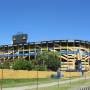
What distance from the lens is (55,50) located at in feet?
577

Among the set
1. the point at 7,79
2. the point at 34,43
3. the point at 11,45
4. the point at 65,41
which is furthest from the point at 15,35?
the point at 7,79

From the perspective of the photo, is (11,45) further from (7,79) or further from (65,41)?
(7,79)

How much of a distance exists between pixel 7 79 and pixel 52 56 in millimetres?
65786

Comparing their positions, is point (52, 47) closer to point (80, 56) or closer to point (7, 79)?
point (80, 56)

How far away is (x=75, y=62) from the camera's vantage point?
6580 inches

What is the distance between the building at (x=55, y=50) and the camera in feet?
554

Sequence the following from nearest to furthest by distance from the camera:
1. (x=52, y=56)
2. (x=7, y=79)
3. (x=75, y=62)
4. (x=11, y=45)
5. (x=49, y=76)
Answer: (x=7, y=79)
(x=49, y=76)
(x=52, y=56)
(x=75, y=62)
(x=11, y=45)

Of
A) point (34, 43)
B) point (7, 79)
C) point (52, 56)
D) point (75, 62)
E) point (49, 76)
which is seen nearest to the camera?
point (7, 79)

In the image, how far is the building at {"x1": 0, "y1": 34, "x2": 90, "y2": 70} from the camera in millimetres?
169000

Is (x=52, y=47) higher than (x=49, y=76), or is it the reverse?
(x=52, y=47)

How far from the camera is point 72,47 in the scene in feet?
570

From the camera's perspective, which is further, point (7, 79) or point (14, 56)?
point (14, 56)

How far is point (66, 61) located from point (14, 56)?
30.3 metres

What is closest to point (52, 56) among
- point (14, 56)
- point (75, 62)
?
point (75, 62)
